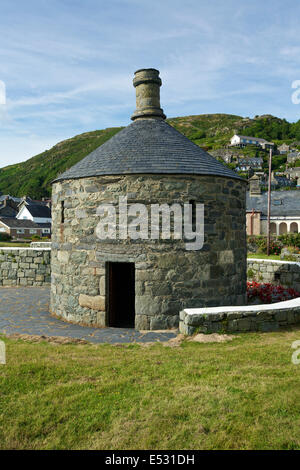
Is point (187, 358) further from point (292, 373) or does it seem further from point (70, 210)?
point (70, 210)

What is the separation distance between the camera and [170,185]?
Answer: 8047 millimetres

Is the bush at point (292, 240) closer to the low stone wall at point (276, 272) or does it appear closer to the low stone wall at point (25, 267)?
the low stone wall at point (276, 272)

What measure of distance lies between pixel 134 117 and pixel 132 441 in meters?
9.11

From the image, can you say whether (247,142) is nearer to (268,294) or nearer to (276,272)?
(276,272)

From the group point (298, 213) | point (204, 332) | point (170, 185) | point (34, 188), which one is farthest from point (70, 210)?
point (34, 188)

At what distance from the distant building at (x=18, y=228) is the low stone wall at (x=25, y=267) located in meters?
41.5

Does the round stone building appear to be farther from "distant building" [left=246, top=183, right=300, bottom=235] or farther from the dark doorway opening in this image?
"distant building" [left=246, top=183, right=300, bottom=235]

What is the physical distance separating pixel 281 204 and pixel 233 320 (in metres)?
38.5

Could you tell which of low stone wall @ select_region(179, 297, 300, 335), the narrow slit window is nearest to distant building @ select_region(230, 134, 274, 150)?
the narrow slit window

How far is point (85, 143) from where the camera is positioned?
14688 centimetres

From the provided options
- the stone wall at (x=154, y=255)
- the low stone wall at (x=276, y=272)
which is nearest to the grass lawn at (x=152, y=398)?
the stone wall at (x=154, y=255)

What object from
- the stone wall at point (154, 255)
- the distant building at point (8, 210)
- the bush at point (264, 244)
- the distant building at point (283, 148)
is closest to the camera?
the stone wall at point (154, 255)


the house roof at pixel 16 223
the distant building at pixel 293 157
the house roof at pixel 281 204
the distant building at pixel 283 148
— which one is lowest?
the house roof at pixel 16 223

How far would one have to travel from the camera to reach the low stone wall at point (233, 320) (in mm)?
6867
